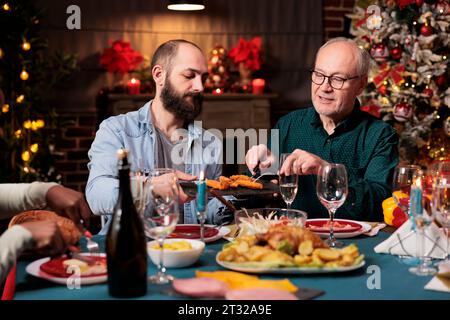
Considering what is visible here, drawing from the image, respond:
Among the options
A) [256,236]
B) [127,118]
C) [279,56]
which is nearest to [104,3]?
[279,56]

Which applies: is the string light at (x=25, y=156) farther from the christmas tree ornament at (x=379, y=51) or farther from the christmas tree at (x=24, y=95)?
the christmas tree ornament at (x=379, y=51)

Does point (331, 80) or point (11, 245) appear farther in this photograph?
point (331, 80)

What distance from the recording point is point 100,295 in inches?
54.2

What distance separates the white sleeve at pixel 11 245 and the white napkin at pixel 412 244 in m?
0.87

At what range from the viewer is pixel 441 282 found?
145cm

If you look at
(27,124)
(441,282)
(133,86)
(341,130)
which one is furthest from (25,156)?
(441,282)

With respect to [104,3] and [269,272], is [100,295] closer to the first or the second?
[269,272]

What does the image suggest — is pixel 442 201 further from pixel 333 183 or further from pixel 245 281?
pixel 245 281

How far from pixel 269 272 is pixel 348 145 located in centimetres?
132

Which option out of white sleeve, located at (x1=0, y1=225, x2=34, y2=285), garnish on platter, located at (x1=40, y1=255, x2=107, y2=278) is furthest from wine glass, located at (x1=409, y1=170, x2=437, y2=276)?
white sleeve, located at (x1=0, y1=225, x2=34, y2=285)

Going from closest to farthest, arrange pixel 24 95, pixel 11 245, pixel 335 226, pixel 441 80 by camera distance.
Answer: pixel 11 245 < pixel 335 226 < pixel 24 95 < pixel 441 80

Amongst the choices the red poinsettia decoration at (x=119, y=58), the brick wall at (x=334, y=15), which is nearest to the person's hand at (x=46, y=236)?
the red poinsettia decoration at (x=119, y=58)

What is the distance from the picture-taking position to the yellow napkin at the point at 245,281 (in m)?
1.40

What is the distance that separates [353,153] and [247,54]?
2.77 m
